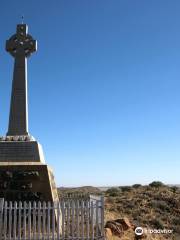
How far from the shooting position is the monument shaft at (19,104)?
62.4 ft

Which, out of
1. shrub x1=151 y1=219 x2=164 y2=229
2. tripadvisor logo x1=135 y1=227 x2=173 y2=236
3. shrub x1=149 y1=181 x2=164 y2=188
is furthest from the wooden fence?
shrub x1=149 y1=181 x2=164 y2=188

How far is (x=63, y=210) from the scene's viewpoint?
44.8ft

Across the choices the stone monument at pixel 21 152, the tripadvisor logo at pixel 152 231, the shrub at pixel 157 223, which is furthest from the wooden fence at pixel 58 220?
the shrub at pixel 157 223

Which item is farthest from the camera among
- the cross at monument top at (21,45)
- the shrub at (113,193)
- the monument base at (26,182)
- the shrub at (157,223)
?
the shrub at (113,193)

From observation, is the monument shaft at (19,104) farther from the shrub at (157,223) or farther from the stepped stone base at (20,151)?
the shrub at (157,223)

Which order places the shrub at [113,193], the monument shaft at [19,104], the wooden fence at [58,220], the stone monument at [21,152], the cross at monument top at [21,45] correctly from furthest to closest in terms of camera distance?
the shrub at [113,193] → the cross at monument top at [21,45] → the monument shaft at [19,104] → the stone monument at [21,152] → the wooden fence at [58,220]

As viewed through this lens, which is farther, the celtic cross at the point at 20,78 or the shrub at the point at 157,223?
the shrub at the point at 157,223

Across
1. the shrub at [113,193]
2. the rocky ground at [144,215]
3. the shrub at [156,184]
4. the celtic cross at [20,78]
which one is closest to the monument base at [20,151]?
the celtic cross at [20,78]

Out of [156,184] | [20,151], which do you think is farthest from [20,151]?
[156,184]

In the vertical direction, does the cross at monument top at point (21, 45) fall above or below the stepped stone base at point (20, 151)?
above

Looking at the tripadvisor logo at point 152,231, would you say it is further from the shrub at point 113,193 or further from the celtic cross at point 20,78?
the shrub at point 113,193

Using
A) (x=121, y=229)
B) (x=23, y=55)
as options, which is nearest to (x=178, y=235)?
(x=121, y=229)

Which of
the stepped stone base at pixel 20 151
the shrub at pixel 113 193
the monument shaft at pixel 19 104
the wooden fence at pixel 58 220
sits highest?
the monument shaft at pixel 19 104

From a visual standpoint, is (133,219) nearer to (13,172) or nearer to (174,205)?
(174,205)
